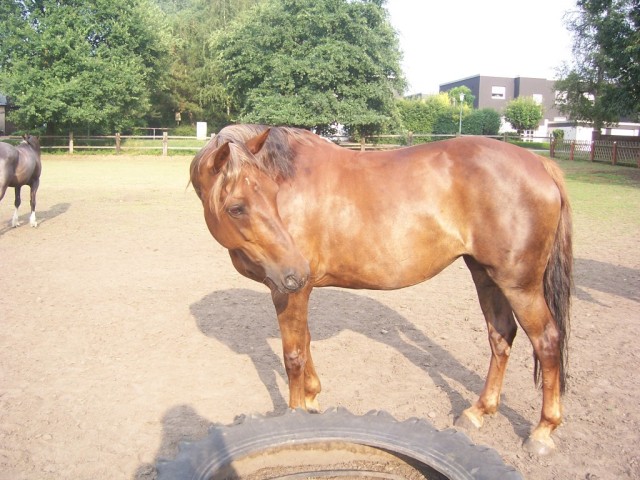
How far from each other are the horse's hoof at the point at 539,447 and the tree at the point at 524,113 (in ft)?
177

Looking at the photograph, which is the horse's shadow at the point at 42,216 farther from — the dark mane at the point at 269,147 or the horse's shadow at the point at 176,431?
the dark mane at the point at 269,147

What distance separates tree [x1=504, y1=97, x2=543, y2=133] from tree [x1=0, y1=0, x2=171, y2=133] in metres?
36.7

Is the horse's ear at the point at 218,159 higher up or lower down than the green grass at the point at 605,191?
higher up

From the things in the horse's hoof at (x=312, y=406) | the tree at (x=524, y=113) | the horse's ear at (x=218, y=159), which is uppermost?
the tree at (x=524, y=113)

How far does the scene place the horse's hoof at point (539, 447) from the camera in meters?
2.95

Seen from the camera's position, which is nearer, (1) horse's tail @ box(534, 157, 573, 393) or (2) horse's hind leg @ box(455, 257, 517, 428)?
(1) horse's tail @ box(534, 157, 573, 393)

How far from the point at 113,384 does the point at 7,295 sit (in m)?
2.90

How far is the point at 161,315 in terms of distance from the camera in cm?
527

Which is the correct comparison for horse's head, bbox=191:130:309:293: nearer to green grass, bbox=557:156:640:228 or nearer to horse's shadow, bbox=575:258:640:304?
horse's shadow, bbox=575:258:640:304

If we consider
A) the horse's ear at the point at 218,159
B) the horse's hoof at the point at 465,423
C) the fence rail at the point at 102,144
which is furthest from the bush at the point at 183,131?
the horse's hoof at the point at 465,423

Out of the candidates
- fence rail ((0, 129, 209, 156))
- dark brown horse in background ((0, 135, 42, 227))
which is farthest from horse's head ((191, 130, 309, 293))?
fence rail ((0, 129, 209, 156))

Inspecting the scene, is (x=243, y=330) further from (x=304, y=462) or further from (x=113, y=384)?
(x=304, y=462)

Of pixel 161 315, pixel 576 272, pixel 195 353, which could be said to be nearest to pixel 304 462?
pixel 195 353

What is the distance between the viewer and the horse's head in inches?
99.3
